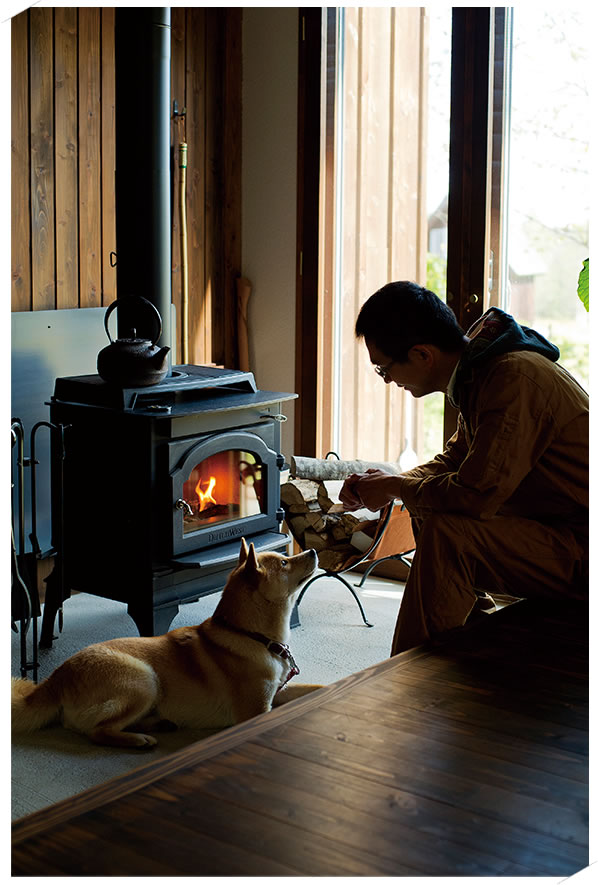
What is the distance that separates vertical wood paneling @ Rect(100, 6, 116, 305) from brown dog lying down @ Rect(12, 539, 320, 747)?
163 centimetres

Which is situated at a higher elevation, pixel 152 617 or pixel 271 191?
pixel 271 191

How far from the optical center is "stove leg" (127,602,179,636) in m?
3.19

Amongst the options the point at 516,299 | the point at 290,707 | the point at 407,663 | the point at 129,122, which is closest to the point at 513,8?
the point at 516,299

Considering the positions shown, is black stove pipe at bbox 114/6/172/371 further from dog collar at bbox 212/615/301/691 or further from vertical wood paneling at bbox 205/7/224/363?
dog collar at bbox 212/615/301/691

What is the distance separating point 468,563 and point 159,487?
1.12m

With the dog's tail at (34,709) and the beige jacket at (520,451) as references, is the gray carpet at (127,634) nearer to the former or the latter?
the dog's tail at (34,709)

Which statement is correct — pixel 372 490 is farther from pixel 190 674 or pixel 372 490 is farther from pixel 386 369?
pixel 190 674

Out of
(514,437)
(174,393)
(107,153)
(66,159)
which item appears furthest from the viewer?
(107,153)

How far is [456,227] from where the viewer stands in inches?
159

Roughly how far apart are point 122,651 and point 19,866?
138 centimetres

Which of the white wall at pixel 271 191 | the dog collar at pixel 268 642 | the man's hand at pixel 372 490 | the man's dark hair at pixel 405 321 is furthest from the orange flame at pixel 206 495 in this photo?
the white wall at pixel 271 191

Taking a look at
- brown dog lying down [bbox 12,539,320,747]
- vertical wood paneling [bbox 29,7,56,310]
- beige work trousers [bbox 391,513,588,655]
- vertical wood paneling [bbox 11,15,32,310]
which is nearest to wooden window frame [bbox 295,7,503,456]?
vertical wood paneling [bbox 29,7,56,310]

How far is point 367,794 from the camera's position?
1.61 m

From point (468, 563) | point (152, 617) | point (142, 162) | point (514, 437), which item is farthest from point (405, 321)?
point (142, 162)
